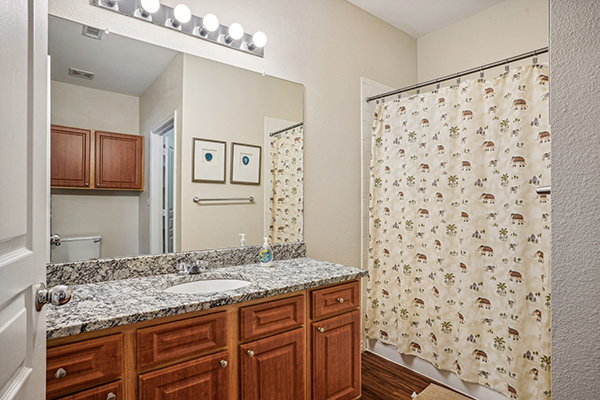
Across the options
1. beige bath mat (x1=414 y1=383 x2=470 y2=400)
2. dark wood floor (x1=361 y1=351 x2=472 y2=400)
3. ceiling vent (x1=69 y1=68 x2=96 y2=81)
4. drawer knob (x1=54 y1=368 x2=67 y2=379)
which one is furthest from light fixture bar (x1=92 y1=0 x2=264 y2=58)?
dark wood floor (x1=361 y1=351 x2=472 y2=400)

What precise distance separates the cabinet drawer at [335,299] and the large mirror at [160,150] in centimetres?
55

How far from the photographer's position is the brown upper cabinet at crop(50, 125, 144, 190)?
1.46m

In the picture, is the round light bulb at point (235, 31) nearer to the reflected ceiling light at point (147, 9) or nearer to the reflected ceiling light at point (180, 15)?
the reflected ceiling light at point (180, 15)

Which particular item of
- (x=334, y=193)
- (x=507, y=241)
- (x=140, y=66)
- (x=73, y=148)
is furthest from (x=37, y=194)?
(x=507, y=241)

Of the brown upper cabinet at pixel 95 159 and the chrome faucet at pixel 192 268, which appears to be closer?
the brown upper cabinet at pixel 95 159

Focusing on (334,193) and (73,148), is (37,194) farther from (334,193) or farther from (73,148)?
(334,193)

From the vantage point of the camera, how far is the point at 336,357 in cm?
174

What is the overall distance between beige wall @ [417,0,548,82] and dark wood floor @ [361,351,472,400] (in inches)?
93.0

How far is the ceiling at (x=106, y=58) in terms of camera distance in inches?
57.6

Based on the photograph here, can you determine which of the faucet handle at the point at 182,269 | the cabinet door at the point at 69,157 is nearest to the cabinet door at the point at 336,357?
the faucet handle at the point at 182,269

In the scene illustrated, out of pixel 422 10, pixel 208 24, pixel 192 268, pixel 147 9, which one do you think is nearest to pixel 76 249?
pixel 192 268

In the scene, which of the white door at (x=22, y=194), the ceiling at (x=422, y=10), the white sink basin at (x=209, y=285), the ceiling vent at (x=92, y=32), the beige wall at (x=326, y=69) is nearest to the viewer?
the white door at (x=22, y=194)

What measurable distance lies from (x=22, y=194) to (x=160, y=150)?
110 centimetres

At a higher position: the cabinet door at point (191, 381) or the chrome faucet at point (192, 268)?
the chrome faucet at point (192, 268)
